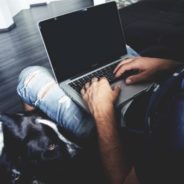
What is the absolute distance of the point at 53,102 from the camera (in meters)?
1.09

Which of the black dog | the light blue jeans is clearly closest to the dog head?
the black dog

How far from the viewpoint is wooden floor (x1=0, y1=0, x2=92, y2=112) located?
8.19ft

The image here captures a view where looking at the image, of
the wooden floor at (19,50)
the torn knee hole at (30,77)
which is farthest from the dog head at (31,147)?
the wooden floor at (19,50)

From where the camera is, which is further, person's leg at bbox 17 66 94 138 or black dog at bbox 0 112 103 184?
person's leg at bbox 17 66 94 138

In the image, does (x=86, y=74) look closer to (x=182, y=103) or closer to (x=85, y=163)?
(x=85, y=163)

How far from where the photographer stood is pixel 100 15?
127 cm

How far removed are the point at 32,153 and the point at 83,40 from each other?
2.10ft

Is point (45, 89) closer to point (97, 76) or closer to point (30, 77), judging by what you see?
point (30, 77)

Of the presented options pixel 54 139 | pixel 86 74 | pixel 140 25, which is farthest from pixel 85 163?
pixel 140 25

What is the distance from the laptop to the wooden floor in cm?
115

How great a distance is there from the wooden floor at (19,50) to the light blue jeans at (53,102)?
106 centimetres

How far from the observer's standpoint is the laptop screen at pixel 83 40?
1.17 m

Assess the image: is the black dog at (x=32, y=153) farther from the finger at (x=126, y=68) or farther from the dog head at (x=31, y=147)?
the finger at (x=126, y=68)

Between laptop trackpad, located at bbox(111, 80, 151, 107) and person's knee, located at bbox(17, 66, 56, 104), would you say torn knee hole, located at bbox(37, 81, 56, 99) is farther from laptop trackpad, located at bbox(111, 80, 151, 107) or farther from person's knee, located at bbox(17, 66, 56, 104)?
laptop trackpad, located at bbox(111, 80, 151, 107)
